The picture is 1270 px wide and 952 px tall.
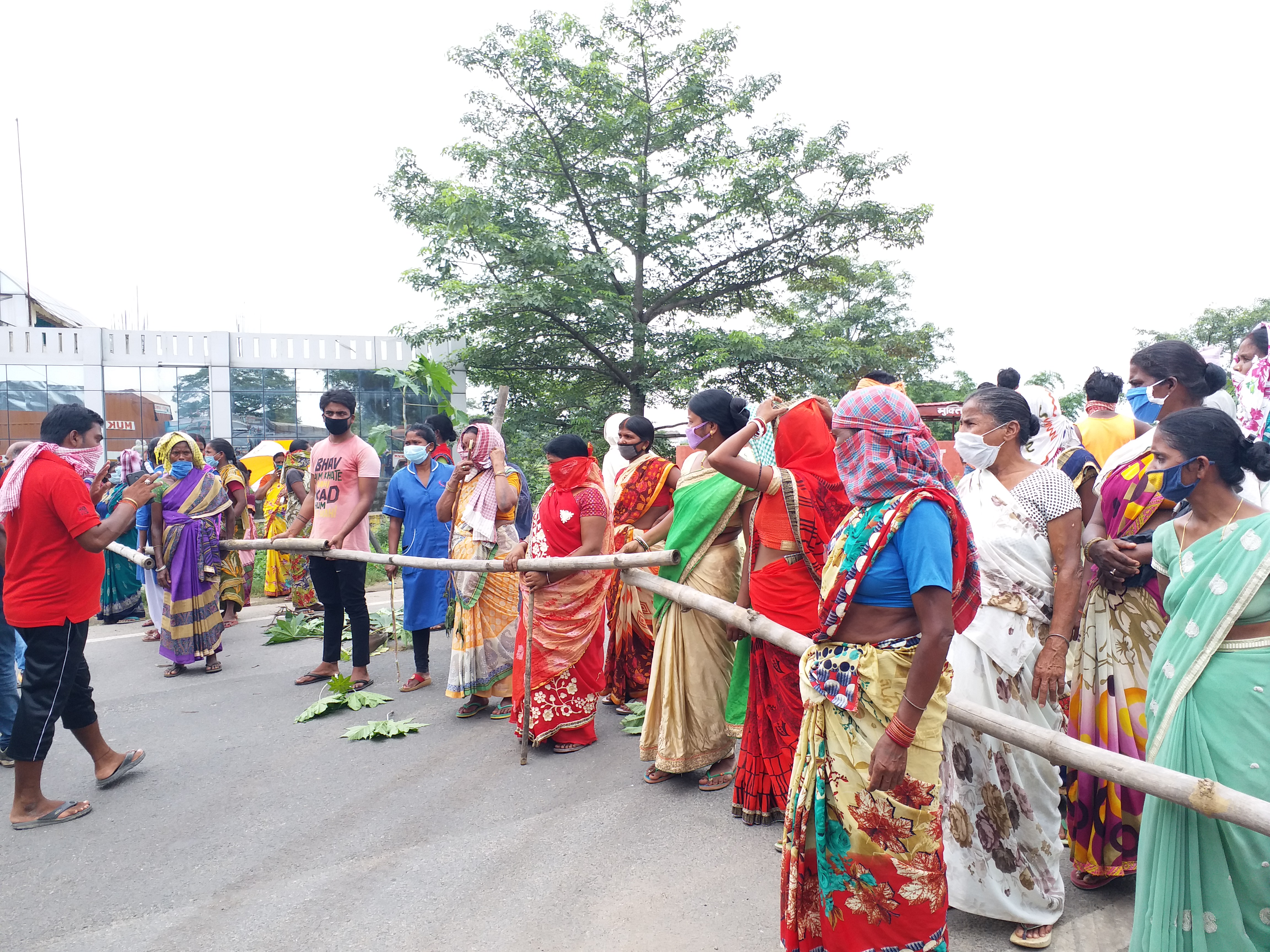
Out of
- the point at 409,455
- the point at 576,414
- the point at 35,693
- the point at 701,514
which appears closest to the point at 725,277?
the point at 576,414

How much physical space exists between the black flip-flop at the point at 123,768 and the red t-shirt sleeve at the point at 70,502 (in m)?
1.48

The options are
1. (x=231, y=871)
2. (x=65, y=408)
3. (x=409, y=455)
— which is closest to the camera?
(x=231, y=871)

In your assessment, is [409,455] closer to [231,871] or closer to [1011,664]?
[231,871]

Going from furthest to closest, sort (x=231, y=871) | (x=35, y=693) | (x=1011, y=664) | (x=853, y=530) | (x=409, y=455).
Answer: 1. (x=409, y=455)
2. (x=35, y=693)
3. (x=231, y=871)
4. (x=1011, y=664)
5. (x=853, y=530)

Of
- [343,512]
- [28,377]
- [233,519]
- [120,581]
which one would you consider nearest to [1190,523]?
[343,512]

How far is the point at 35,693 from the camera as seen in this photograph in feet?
13.7

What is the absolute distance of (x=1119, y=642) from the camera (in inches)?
125

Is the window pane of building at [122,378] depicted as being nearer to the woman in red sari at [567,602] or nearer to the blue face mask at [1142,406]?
the woman in red sari at [567,602]

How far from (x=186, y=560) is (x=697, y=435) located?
541 centimetres

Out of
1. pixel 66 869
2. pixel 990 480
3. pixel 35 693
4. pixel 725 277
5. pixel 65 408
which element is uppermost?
pixel 725 277

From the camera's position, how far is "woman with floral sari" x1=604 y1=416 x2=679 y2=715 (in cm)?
540

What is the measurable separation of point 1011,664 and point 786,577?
1042 millimetres

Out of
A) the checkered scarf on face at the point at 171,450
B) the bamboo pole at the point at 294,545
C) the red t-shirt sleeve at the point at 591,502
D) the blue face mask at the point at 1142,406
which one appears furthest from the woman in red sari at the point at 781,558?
the checkered scarf on face at the point at 171,450

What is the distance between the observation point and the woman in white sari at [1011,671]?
2.99 meters
